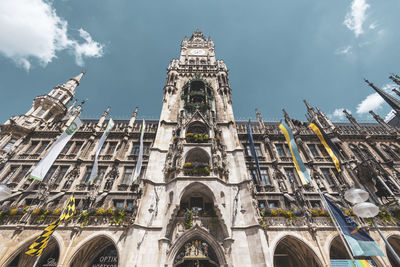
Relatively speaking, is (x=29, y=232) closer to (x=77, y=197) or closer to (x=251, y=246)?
(x=77, y=197)

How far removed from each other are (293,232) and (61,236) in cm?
2030

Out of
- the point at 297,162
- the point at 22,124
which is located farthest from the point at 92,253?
the point at 297,162

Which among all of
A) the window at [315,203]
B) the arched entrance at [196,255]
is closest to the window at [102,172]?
the arched entrance at [196,255]

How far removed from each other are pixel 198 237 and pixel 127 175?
10.9 metres

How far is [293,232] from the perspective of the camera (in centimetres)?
1498

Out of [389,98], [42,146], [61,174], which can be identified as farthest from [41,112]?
[389,98]

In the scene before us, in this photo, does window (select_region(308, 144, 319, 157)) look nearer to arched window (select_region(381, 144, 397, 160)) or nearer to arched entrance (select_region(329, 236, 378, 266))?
arched window (select_region(381, 144, 397, 160))

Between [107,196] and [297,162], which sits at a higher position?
[297,162]

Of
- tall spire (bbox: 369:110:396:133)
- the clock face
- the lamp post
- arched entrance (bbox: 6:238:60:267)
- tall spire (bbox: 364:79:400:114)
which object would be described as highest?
the clock face

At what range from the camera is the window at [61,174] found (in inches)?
763

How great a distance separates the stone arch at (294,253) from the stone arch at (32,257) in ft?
64.4

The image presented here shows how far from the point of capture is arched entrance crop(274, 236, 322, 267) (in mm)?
15438

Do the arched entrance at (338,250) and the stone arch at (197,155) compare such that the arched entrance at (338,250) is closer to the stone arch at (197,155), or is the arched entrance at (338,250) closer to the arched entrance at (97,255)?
the stone arch at (197,155)

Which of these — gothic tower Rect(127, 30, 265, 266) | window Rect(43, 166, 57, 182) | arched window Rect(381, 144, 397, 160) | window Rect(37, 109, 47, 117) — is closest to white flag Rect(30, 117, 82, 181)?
window Rect(43, 166, 57, 182)
